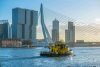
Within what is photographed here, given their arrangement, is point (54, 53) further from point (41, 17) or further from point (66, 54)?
point (41, 17)

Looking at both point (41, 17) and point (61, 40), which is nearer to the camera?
point (61, 40)

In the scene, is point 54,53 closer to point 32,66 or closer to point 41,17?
point 41,17

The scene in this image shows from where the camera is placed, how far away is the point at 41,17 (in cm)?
9888

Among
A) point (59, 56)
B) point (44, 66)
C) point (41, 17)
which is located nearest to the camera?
point (44, 66)

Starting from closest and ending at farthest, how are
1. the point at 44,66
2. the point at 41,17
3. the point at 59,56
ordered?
the point at 44,66
the point at 59,56
the point at 41,17

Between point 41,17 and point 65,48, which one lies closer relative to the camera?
point 65,48

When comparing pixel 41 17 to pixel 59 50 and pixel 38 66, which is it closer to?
pixel 59 50

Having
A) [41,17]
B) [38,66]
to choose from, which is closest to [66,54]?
[41,17]

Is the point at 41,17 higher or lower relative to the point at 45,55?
higher

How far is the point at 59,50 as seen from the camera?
85938mm

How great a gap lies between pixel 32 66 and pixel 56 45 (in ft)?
97.9

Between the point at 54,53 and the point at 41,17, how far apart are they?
1714 centimetres

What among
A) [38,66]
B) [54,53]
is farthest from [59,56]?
[38,66]

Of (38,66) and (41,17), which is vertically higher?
(41,17)
